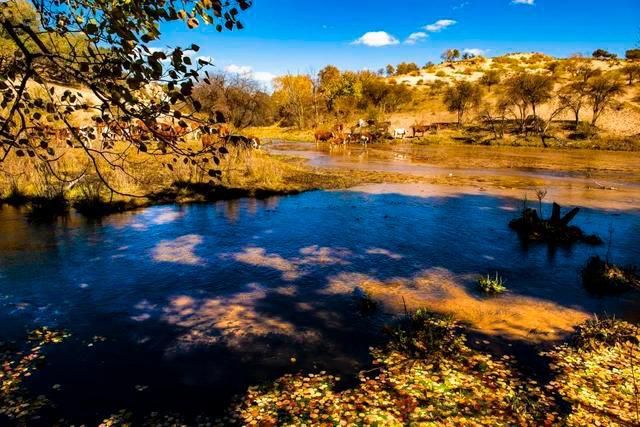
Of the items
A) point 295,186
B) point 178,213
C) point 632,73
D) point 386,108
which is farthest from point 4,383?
point 632,73

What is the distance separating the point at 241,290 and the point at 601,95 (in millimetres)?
50955

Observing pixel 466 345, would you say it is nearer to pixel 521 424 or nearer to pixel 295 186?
pixel 521 424

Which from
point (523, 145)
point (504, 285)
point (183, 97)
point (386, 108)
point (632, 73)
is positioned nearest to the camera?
point (183, 97)

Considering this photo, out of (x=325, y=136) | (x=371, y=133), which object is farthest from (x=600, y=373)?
(x=371, y=133)

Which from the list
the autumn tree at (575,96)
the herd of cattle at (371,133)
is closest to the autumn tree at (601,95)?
the autumn tree at (575,96)

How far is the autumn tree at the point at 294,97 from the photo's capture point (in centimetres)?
6781

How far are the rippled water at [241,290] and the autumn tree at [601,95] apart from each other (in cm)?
3730

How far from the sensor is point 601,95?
149 ft

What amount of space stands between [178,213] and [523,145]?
3657 cm

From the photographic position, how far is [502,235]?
1264cm

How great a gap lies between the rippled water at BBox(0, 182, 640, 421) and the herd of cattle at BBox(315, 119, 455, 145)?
33.1 metres

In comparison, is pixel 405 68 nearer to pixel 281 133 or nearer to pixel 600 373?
pixel 281 133

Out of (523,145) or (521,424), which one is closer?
(521,424)

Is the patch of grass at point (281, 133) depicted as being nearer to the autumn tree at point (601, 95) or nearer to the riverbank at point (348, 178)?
the riverbank at point (348, 178)
